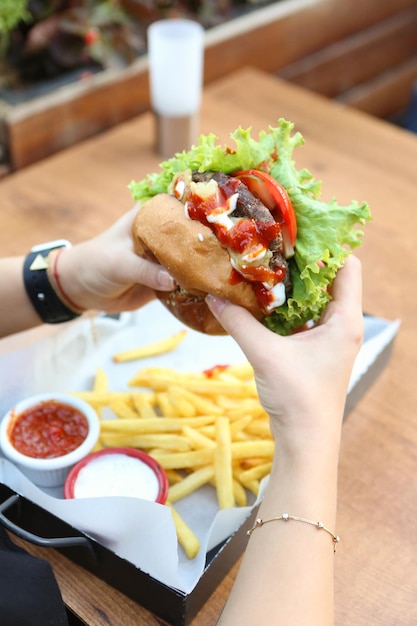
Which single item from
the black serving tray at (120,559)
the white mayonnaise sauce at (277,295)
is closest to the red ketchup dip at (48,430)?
the black serving tray at (120,559)

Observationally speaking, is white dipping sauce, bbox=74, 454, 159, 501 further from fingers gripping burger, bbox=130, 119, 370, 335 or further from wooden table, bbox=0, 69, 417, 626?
fingers gripping burger, bbox=130, 119, 370, 335

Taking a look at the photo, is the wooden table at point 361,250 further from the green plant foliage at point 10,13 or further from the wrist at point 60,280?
the green plant foliage at point 10,13

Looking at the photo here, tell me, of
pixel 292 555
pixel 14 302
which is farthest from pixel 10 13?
pixel 292 555

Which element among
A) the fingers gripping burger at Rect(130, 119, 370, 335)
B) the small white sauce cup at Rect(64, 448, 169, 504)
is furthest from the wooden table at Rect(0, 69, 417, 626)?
the fingers gripping burger at Rect(130, 119, 370, 335)

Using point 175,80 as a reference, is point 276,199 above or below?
above

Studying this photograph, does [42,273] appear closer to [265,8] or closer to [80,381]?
[80,381]

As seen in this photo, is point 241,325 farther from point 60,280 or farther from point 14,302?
point 14,302

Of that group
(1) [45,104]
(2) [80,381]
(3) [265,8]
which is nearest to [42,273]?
(2) [80,381]
